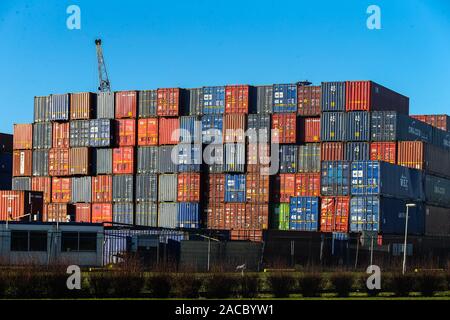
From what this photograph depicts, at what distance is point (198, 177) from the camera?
261 feet

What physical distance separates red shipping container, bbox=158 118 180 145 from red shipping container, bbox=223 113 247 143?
15.4 feet

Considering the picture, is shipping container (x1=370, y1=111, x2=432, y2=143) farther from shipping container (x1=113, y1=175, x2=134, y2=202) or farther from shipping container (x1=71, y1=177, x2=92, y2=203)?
shipping container (x1=71, y1=177, x2=92, y2=203)

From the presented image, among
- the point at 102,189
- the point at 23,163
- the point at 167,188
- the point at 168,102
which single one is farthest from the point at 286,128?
the point at 23,163

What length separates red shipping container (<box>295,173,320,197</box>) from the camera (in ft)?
244

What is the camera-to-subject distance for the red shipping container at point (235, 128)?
7825 cm

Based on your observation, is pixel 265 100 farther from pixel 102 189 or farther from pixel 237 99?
pixel 102 189

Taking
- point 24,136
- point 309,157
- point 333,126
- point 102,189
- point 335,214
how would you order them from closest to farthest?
point 335,214, point 333,126, point 309,157, point 102,189, point 24,136

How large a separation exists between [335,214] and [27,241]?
88.2 ft

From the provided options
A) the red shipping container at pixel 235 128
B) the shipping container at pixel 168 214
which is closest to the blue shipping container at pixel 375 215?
the red shipping container at pixel 235 128

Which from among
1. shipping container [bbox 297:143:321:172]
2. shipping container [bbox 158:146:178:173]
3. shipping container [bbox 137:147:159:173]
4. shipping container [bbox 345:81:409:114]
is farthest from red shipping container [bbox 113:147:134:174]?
shipping container [bbox 345:81:409:114]

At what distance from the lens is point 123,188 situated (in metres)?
82.8

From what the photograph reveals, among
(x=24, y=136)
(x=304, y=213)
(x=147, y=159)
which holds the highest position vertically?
(x=24, y=136)
